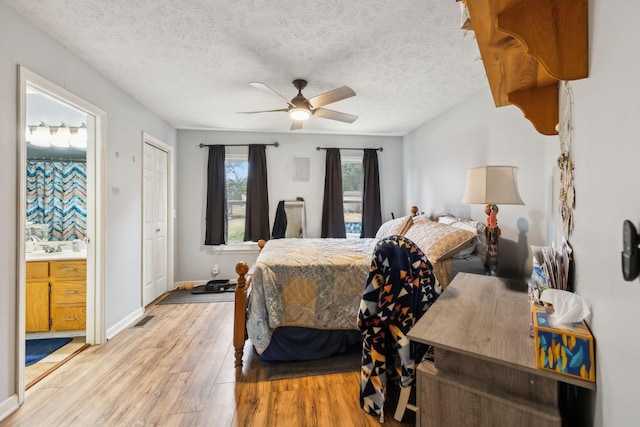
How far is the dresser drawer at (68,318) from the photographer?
8.63 ft

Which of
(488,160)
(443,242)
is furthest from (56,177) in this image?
(488,160)

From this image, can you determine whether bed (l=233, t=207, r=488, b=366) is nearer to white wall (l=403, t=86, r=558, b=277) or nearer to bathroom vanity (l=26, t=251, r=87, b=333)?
white wall (l=403, t=86, r=558, b=277)

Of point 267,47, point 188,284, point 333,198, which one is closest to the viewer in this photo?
point 267,47

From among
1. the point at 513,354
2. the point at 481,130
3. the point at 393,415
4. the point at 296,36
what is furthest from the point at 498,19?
the point at 481,130

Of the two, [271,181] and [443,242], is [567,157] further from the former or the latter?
[271,181]

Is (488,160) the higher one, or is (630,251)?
(488,160)

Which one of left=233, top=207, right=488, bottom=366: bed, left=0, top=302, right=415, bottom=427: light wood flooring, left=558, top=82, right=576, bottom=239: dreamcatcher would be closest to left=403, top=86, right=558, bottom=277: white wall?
left=233, top=207, right=488, bottom=366: bed

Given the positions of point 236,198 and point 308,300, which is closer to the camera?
point 308,300

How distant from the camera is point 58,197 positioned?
121 inches

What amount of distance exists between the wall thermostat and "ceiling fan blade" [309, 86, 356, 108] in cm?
217

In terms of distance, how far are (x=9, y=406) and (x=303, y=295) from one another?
6.32 ft

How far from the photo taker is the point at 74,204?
3.13 m

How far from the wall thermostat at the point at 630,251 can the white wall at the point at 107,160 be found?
8.99 ft

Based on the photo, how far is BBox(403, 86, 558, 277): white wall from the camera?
6.79 feet
